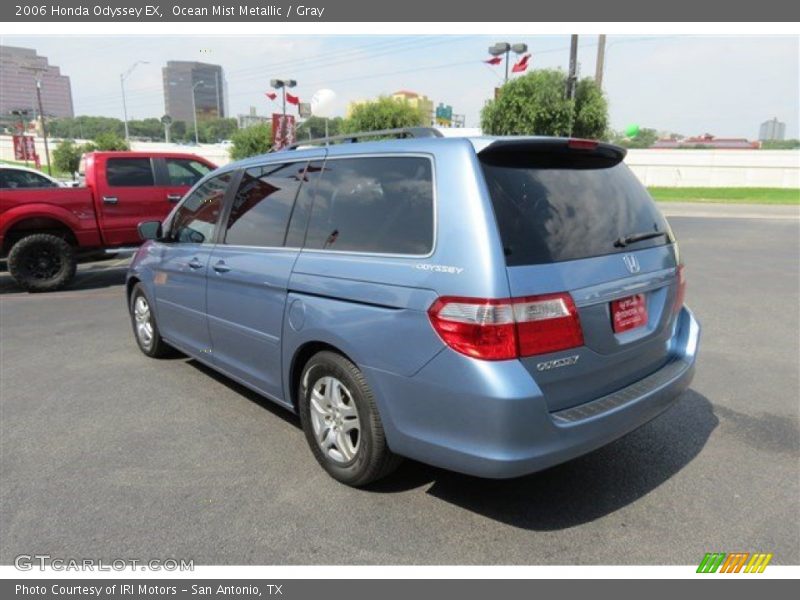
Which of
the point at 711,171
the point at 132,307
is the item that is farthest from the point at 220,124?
the point at 132,307

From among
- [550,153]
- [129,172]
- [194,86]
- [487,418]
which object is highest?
[194,86]

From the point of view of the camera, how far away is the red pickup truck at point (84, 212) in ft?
28.7

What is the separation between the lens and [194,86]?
56406 mm

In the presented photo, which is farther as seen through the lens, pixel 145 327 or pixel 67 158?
pixel 67 158

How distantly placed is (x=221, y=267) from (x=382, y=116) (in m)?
37.3

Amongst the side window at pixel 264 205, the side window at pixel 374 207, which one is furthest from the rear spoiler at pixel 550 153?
the side window at pixel 264 205

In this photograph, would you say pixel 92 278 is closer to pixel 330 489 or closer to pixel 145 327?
pixel 145 327

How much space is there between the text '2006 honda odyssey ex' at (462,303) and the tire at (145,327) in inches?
75.8

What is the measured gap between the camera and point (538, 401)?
2426 millimetres

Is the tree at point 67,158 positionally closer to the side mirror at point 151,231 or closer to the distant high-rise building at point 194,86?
the distant high-rise building at point 194,86

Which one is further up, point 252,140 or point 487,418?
point 252,140

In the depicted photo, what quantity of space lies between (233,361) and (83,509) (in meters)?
1.32

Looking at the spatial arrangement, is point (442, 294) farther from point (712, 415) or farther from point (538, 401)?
point (712, 415)

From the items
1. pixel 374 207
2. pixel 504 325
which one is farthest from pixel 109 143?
pixel 504 325
